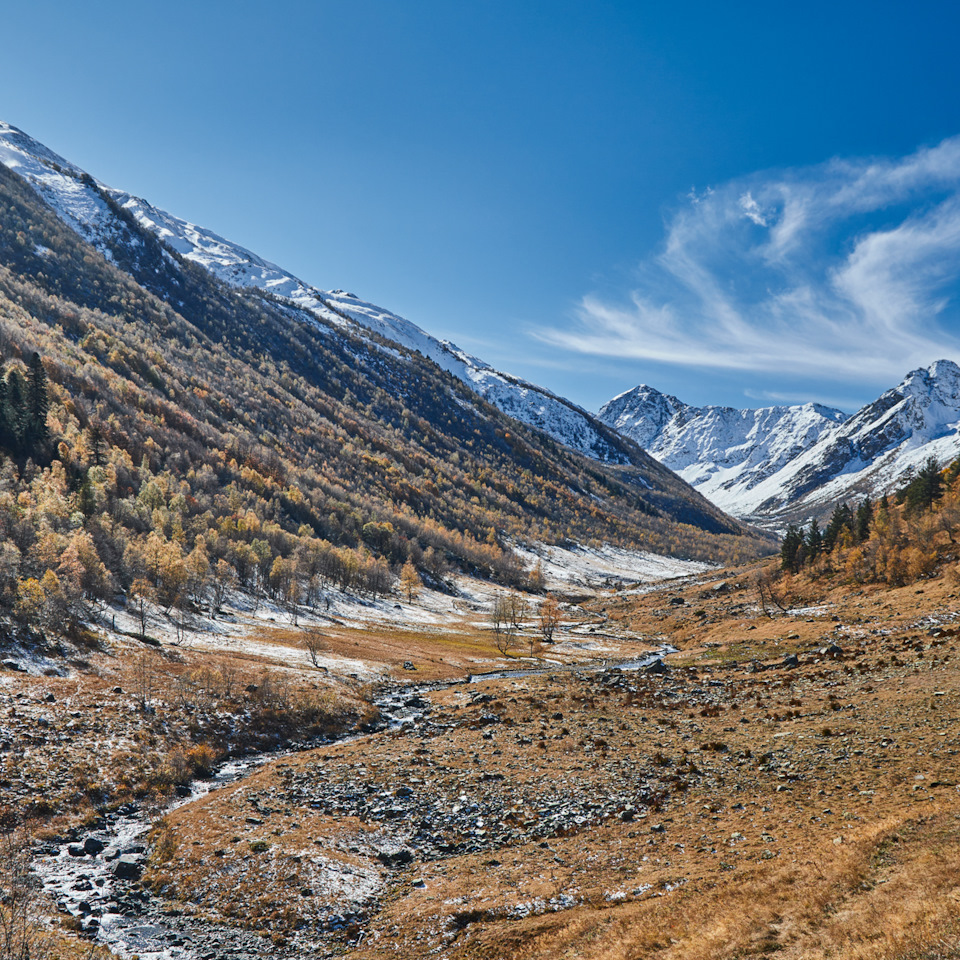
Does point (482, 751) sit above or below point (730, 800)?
below

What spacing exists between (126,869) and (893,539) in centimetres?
12049

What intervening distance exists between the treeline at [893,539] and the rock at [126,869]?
339 feet

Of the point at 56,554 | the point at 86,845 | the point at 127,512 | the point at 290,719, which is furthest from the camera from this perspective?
the point at 127,512

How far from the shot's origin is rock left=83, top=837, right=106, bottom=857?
25333mm

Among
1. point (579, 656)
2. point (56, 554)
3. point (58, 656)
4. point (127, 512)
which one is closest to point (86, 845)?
point (58, 656)

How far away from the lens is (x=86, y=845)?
2552 centimetres

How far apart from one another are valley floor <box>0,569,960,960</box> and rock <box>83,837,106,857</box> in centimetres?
224

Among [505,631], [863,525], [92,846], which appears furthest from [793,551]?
[92,846]

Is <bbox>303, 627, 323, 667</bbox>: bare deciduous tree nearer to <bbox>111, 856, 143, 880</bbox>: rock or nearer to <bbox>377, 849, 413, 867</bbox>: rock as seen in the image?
<bbox>111, 856, 143, 880</bbox>: rock

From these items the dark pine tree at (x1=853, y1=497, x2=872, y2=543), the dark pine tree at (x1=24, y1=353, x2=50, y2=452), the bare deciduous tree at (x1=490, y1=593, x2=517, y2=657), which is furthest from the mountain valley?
the dark pine tree at (x1=24, y1=353, x2=50, y2=452)

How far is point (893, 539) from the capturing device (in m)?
98.4

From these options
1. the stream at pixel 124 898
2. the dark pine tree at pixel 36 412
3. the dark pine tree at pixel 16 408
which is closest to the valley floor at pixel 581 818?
the stream at pixel 124 898

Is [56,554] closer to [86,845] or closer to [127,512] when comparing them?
[127,512]

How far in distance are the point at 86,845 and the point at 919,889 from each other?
33762mm
